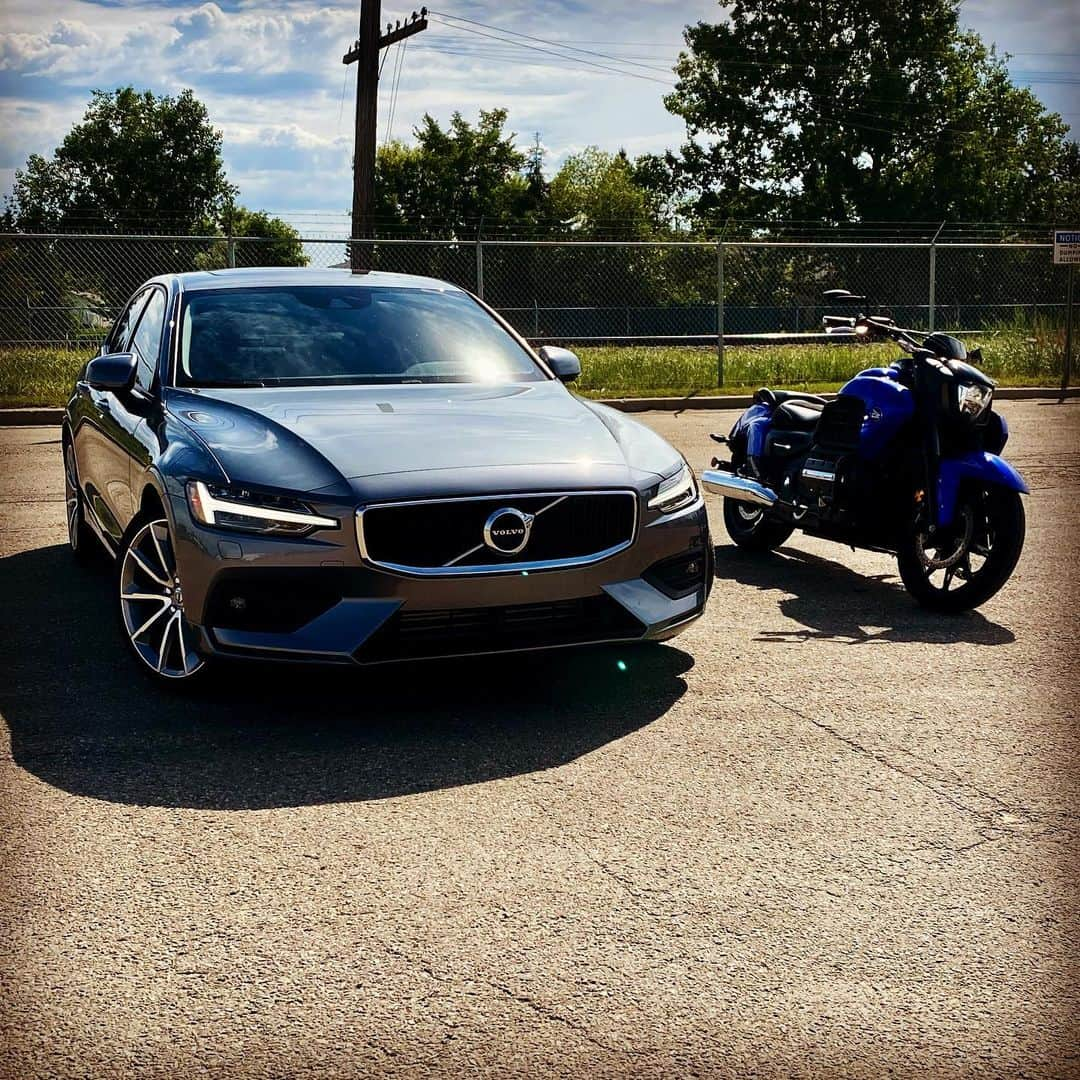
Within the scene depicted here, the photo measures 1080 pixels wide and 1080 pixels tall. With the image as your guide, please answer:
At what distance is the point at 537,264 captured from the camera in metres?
31.7

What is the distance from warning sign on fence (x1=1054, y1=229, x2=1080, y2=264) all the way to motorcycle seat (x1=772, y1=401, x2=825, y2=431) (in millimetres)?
12295

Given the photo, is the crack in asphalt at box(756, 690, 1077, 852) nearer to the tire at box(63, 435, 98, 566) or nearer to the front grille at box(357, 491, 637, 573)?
the front grille at box(357, 491, 637, 573)

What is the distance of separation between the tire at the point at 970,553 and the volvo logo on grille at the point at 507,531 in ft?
8.78

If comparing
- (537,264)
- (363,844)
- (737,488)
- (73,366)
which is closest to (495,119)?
(537,264)

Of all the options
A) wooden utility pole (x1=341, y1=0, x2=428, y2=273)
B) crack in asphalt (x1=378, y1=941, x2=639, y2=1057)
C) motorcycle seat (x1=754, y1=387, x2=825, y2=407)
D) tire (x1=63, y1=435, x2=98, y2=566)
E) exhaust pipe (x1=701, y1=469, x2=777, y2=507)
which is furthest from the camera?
wooden utility pole (x1=341, y1=0, x2=428, y2=273)

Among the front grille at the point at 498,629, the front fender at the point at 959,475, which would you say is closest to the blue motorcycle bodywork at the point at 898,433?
the front fender at the point at 959,475

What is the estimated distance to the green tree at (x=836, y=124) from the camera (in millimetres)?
49281

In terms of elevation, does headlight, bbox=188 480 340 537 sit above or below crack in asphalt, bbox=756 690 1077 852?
above

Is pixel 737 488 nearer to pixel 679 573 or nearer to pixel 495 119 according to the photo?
pixel 679 573

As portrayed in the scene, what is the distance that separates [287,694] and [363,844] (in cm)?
155

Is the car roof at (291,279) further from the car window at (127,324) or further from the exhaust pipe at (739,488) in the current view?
the exhaust pipe at (739,488)

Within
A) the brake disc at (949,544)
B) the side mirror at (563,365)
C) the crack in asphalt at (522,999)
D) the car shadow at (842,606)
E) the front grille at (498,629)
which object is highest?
the side mirror at (563,365)

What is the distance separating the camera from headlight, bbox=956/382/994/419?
→ 22.4ft

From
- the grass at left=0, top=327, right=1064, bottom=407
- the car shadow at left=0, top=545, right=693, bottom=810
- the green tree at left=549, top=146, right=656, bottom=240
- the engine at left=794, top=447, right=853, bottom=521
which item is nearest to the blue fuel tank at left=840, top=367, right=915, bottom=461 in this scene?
the engine at left=794, top=447, right=853, bottom=521
